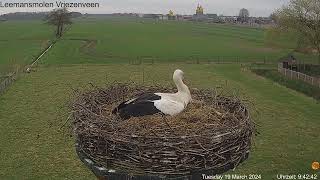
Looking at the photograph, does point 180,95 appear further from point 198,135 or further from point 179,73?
point 198,135

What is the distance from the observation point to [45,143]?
1522 centimetres

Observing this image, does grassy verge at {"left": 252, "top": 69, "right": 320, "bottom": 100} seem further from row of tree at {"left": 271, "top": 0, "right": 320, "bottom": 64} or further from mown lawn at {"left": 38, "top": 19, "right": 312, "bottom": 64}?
mown lawn at {"left": 38, "top": 19, "right": 312, "bottom": 64}

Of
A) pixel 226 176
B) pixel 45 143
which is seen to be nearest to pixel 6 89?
pixel 45 143

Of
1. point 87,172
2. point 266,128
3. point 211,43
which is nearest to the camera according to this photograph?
point 87,172

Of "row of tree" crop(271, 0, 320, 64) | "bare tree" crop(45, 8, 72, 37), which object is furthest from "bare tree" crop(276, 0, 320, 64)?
"bare tree" crop(45, 8, 72, 37)

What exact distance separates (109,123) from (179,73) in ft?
3.75

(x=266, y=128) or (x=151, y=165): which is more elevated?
(x=151, y=165)

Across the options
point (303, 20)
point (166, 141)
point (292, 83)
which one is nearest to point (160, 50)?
point (303, 20)

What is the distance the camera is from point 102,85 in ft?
74.0

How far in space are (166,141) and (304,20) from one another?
34.4 meters

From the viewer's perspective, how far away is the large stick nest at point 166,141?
12.5ft

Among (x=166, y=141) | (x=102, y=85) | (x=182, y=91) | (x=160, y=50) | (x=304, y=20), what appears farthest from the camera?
(x=160, y=50)

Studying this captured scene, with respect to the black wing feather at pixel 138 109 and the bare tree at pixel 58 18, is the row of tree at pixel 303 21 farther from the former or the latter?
the bare tree at pixel 58 18

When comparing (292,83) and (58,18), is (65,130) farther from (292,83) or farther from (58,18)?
(58,18)
